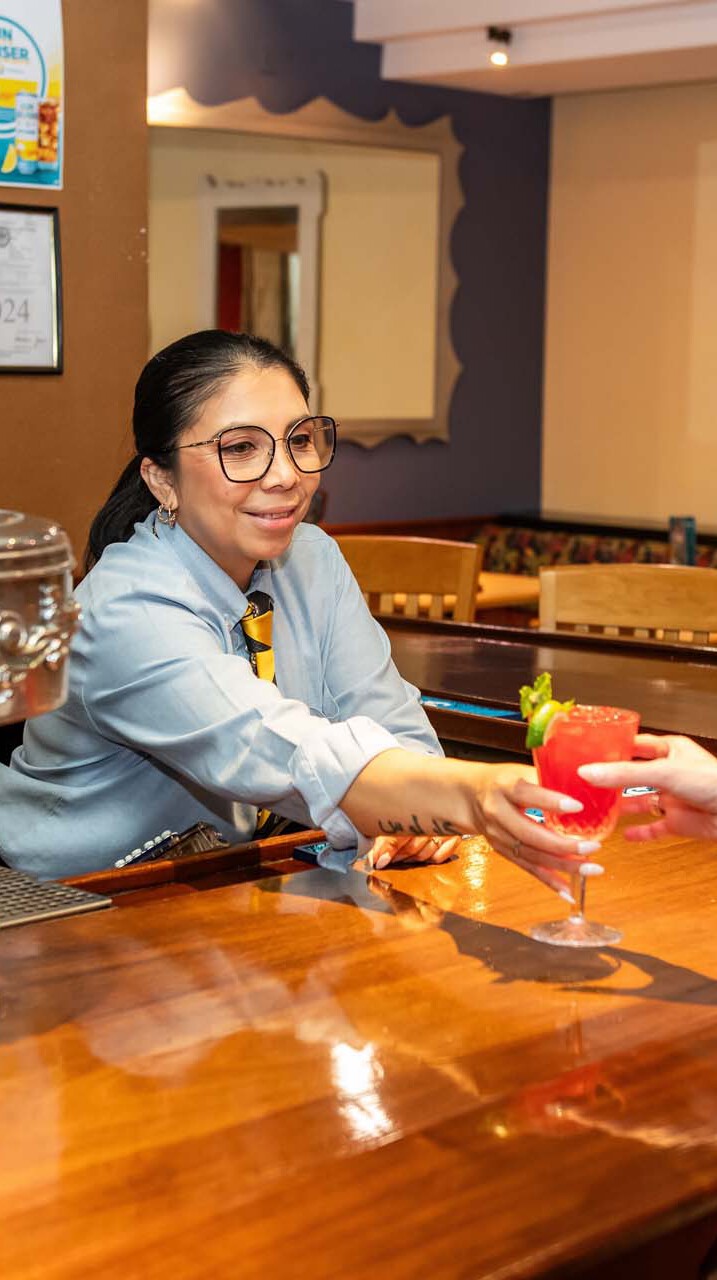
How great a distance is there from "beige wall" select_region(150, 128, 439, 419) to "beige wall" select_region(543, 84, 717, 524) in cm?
76

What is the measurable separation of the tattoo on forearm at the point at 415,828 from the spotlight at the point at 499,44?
4.82 m

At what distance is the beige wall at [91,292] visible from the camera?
330 centimetres

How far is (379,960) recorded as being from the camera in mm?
1464

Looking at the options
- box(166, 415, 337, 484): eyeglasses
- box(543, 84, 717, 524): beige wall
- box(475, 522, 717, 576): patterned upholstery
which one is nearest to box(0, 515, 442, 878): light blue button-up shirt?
box(166, 415, 337, 484): eyeglasses

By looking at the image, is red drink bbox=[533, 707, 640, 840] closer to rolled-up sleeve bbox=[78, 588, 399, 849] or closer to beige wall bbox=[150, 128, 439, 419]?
rolled-up sleeve bbox=[78, 588, 399, 849]

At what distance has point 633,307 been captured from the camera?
22.9ft

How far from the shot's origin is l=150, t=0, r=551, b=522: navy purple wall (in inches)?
238

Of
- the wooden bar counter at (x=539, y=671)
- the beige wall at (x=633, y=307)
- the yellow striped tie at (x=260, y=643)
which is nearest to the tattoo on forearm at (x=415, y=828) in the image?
the yellow striped tie at (x=260, y=643)

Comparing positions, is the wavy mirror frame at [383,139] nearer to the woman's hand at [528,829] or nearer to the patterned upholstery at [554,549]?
the patterned upholstery at [554,549]

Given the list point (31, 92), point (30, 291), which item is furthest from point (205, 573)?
point (31, 92)

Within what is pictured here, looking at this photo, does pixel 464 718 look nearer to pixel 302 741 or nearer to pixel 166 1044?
pixel 302 741

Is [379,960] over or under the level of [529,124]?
under

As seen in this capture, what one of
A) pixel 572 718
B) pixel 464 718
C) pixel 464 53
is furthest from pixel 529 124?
pixel 572 718

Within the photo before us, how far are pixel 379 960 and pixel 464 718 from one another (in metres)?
1.04
